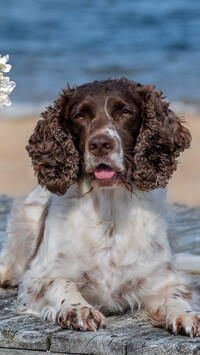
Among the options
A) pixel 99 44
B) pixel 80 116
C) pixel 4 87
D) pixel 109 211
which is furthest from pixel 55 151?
pixel 99 44

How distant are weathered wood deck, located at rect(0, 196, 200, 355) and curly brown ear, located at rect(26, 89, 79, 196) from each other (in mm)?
791

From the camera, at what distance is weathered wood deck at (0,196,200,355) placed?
13.1 ft

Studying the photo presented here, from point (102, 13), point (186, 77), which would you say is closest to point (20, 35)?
point (102, 13)

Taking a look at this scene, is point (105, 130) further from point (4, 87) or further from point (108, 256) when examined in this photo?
point (4, 87)

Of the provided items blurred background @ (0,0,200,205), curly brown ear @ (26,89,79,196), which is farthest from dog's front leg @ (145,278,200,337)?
blurred background @ (0,0,200,205)

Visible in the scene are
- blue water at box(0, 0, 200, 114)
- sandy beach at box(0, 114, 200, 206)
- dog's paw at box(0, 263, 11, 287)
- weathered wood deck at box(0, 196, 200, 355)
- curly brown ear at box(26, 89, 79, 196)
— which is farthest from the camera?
blue water at box(0, 0, 200, 114)

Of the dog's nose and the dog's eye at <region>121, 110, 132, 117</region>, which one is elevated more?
the dog's eye at <region>121, 110, 132, 117</region>

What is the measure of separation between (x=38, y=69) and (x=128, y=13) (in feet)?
24.8

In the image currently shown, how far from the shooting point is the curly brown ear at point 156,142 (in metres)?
4.79

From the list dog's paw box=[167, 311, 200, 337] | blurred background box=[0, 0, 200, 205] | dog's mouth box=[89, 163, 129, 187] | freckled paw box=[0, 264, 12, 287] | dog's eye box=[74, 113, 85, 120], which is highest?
blurred background box=[0, 0, 200, 205]

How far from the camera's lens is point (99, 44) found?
23984mm

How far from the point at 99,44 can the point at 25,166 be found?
470 inches

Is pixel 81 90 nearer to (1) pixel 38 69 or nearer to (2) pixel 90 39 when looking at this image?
(1) pixel 38 69

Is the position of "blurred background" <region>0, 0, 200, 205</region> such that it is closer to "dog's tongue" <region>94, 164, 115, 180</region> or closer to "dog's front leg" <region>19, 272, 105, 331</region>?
"dog's front leg" <region>19, 272, 105, 331</region>
